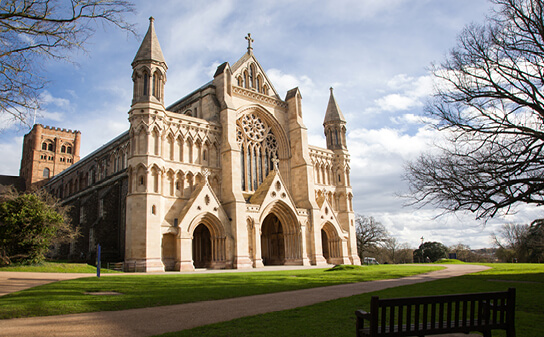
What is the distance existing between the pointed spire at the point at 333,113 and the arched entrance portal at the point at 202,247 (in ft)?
68.0

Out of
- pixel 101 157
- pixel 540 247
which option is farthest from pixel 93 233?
pixel 540 247

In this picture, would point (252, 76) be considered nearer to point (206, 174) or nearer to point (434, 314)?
point (206, 174)

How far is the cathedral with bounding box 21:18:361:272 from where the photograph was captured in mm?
30469

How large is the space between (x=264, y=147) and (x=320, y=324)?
33769 mm

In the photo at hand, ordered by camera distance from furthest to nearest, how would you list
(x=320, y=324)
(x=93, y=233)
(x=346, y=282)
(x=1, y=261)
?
(x=93, y=233), (x=1, y=261), (x=346, y=282), (x=320, y=324)

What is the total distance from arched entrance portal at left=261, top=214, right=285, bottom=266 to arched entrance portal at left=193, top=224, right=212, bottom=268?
6.95 meters

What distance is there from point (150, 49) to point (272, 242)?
69.9ft

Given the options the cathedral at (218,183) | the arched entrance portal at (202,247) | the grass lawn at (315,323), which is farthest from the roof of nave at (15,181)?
the grass lawn at (315,323)

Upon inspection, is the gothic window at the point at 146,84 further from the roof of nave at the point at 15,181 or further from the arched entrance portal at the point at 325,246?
the roof of nave at the point at 15,181

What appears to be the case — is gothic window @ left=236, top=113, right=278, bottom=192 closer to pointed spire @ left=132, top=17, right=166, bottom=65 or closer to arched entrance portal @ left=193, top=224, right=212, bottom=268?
arched entrance portal @ left=193, top=224, right=212, bottom=268

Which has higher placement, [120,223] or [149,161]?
[149,161]

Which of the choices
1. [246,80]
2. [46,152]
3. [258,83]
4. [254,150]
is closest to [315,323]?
[254,150]

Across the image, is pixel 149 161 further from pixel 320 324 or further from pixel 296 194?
pixel 320 324

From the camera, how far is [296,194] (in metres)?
41.4
